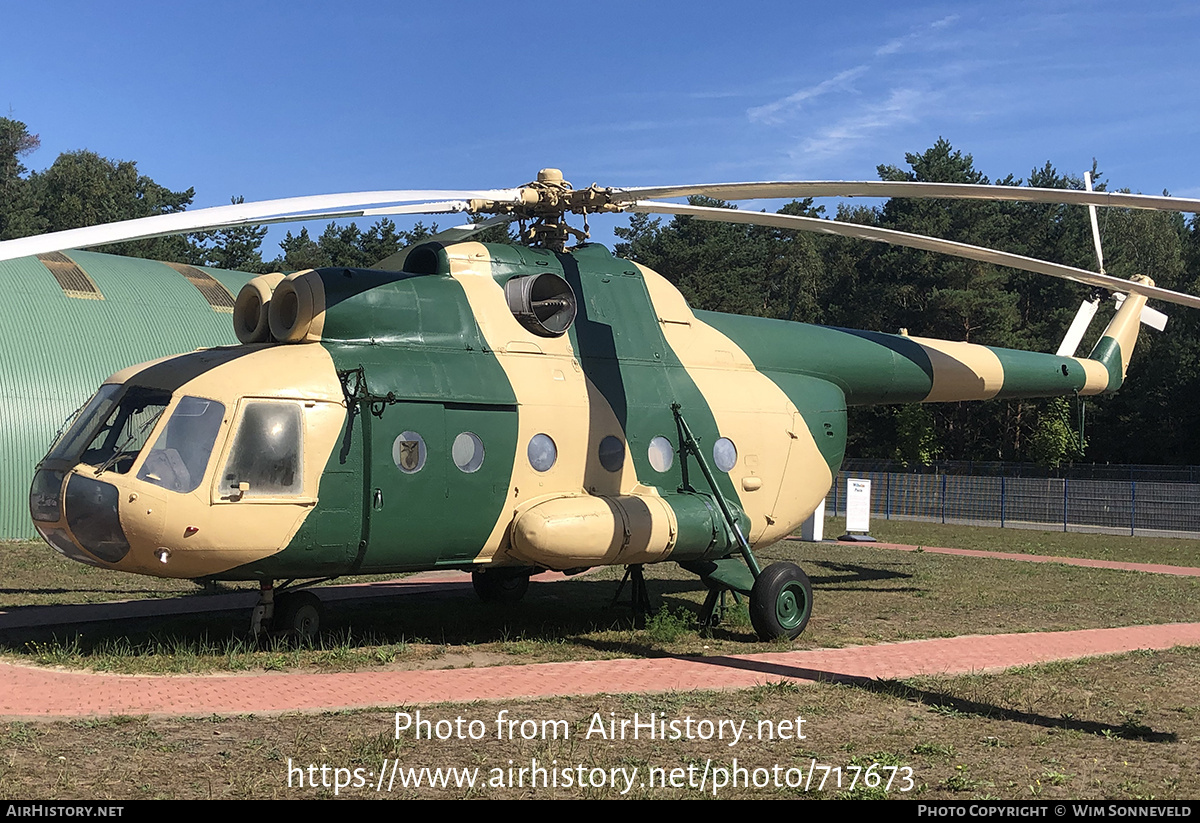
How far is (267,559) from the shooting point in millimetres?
9586

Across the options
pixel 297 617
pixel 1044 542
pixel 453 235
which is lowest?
pixel 1044 542

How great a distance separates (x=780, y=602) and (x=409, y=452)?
4398 mm

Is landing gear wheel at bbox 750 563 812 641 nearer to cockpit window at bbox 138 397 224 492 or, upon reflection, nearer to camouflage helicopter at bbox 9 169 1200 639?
camouflage helicopter at bbox 9 169 1200 639

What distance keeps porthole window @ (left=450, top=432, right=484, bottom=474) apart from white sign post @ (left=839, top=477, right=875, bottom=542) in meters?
19.2

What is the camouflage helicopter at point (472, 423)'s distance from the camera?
9352 millimetres

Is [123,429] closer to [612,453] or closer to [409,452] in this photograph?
[409,452]

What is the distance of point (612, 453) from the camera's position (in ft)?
37.9

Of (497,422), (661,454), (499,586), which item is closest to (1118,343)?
(661,454)

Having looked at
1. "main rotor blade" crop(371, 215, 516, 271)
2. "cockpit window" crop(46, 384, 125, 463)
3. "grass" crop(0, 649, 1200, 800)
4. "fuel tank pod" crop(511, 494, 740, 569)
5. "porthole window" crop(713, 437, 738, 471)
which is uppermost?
"main rotor blade" crop(371, 215, 516, 271)

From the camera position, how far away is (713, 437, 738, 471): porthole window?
12.3m

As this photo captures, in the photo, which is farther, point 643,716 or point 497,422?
point 497,422

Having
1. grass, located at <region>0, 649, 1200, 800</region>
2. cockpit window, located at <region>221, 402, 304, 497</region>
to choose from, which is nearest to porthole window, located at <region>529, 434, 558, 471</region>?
cockpit window, located at <region>221, 402, 304, 497</region>

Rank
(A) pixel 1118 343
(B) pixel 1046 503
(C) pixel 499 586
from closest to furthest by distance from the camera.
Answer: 1. (C) pixel 499 586
2. (A) pixel 1118 343
3. (B) pixel 1046 503
